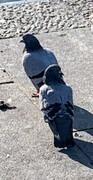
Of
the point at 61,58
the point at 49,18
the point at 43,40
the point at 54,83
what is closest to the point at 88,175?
the point at 54,83

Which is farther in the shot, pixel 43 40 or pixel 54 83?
pixel 43 40

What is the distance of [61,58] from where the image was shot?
7.93 metres

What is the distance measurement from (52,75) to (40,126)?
686mm

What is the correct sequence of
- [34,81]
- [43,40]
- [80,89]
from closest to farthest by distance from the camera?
[34,81], [80,89], [43,40]

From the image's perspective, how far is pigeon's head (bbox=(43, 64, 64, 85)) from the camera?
5723 mm

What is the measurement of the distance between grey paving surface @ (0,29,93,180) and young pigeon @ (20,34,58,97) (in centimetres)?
41

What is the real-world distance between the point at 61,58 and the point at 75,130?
2.08 meters

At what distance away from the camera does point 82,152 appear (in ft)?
18.6

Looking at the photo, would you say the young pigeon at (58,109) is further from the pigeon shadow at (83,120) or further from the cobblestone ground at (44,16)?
the cobblestone ground at (44,16)

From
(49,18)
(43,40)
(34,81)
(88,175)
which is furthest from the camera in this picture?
(49,18)

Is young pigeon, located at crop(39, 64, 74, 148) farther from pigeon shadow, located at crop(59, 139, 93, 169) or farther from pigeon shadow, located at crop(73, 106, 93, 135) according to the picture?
pigeon shadow, located at crop(73, 106, 93, 135)

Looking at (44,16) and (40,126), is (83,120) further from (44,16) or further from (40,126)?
(44,16)

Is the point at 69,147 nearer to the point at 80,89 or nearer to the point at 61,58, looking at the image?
the point at 80,89

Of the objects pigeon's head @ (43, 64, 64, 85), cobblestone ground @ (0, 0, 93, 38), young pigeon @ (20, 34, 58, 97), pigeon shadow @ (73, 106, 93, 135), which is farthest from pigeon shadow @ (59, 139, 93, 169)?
cobblestone ground @ (0, 0, 93, 38)
